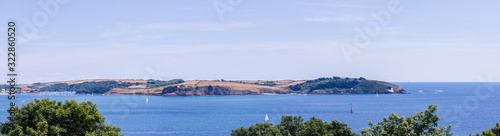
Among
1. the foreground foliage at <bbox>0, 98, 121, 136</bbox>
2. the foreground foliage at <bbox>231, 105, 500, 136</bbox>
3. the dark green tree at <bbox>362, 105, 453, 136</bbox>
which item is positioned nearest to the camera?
the dark green tree at <bbox>362, 105, 453, 136</bbox>

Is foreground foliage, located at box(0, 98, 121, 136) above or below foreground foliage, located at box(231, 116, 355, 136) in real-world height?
above

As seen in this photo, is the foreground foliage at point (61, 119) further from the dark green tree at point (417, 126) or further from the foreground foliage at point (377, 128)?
the dark green tree at point (417, 126)

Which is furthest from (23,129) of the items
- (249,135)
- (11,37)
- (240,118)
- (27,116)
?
(240,118)

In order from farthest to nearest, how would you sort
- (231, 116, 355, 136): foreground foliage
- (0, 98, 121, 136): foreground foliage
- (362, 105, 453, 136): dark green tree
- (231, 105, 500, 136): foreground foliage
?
(231, 116, 355, 136): foreground foliage
(0, 98, 121, 136): foreground foliage
(231, 105, 500, 136): foreground foliage
(362, 105, 453, 136): dark green tree

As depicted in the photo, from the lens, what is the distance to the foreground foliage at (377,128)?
34500 millimetres

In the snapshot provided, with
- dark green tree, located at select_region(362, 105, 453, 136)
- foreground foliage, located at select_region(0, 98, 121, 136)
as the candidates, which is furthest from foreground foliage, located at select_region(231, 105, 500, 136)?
foreground foliage, located at select_region(0, 98, 121, 136)

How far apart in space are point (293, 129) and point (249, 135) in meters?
5.58

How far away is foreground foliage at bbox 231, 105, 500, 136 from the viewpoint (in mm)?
34500

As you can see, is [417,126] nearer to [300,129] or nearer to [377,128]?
[377,128]

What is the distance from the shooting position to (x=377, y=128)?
36844 millimetres

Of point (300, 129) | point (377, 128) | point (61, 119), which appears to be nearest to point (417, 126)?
point (377, 128)

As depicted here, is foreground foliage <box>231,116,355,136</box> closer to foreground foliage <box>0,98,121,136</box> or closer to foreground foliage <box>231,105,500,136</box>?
foreground foliage <box>231,105,500,136</box>

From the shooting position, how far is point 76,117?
37.3 metres

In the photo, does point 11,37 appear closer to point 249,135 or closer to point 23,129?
point 23,129
